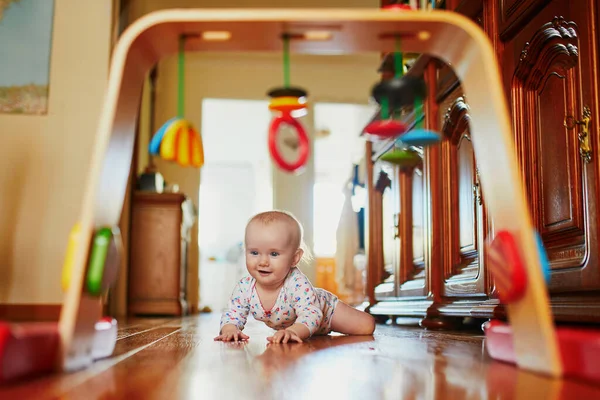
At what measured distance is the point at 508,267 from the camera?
78 centimetres

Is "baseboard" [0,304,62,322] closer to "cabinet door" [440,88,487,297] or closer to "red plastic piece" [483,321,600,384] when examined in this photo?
"cabinet door" [440,88,487,297]

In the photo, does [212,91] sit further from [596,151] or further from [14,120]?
[596,151]

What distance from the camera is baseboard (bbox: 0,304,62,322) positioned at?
2.70m

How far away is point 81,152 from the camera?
2918 mm

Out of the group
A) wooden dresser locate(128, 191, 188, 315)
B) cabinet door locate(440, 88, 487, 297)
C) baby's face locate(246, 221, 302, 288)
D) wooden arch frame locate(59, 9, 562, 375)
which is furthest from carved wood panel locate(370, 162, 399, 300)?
wooden dresser locate(128, 191, 188, 315)

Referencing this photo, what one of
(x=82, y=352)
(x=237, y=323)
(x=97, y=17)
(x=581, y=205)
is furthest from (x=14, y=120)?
(x=581, y=205)

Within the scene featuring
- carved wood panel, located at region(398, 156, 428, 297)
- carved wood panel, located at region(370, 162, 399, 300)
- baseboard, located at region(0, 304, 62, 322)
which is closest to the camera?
carved wood panel, located at region(398, 156, 428, 297)

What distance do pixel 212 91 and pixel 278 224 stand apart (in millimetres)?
4089

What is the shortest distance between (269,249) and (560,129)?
0.69 m

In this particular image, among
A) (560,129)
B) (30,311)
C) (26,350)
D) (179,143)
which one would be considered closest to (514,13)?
(560,129)

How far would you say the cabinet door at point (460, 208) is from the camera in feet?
5.27

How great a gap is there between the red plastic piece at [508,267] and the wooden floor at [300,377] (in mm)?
97

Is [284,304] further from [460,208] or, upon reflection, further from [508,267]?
[508,267]

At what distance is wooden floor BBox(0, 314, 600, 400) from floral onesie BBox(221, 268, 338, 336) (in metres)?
0.39
